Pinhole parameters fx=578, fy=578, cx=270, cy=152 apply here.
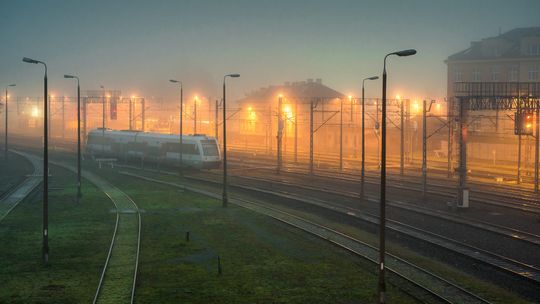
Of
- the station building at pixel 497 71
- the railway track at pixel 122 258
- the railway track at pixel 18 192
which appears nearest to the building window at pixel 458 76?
the station building at pixel 497 71

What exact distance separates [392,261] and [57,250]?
46.6 ft

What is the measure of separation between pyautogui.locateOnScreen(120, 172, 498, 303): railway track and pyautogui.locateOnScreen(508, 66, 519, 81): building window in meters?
61.4

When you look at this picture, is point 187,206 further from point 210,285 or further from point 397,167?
point 397,167

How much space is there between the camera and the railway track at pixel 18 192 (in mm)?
35844

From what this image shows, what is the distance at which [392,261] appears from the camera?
2344 centimetres

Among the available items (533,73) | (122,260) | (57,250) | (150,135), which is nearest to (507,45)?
(533,73)

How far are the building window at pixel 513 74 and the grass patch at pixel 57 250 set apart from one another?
2657 inches

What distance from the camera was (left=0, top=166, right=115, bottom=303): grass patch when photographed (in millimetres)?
19219

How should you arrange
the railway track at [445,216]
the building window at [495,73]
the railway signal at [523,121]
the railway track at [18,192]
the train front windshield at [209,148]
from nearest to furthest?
1. the railway track at [445,216]
2. the railway track at [18,192]
3. the railway signal at [523,121]
4. the train front windshield at [209,148]
5. the building window at [495,73]

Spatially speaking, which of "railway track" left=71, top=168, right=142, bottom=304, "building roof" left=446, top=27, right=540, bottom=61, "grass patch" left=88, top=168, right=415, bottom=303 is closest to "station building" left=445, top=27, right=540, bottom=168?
"building roof" left=446, top=27, right=540, bottom=61

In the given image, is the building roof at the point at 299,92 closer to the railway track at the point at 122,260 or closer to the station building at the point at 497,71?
the station building at the point at 497,71

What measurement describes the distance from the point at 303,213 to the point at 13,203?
750 inches

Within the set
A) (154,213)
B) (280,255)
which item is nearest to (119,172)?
(154,213)

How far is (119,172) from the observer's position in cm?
5859
